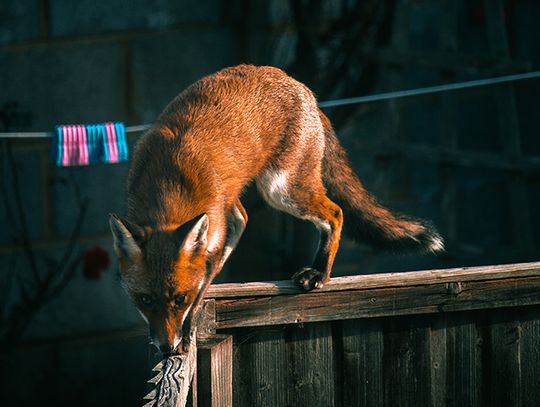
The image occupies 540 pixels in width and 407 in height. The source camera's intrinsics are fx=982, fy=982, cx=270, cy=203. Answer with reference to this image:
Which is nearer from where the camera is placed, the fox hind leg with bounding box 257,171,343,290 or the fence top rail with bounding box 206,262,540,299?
the fence top rail with bounding box 206,262,540,299

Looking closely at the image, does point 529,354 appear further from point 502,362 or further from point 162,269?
point 162,269

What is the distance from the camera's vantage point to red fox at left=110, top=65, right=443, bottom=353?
4234mm

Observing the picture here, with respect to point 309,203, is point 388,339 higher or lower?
lower

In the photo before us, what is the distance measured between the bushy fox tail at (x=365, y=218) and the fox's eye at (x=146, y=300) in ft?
4.92

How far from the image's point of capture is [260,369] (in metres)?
4.16

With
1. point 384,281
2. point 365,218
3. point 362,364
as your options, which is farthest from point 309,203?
point 362,364

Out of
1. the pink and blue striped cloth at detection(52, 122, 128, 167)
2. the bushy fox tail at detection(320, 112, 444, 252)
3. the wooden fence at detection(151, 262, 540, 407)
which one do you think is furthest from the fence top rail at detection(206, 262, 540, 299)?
the pink and blue striped cloth at detection(52, 122, 128, 167)

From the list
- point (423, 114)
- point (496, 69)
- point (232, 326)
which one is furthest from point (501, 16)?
point (232, 326)

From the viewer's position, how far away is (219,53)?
24.0 ft

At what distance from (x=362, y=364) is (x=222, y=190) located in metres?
1.12

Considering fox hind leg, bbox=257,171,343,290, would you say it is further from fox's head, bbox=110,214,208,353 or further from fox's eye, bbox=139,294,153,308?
fox's eye, bbox=139,294,153,308

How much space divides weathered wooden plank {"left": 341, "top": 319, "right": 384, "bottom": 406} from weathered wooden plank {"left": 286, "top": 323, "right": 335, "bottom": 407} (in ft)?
0.28

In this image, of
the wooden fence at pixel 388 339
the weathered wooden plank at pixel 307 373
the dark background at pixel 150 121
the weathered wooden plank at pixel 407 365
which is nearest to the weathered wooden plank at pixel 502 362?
the wooden fence at pixel 388 339

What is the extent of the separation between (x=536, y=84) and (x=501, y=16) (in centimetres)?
85
